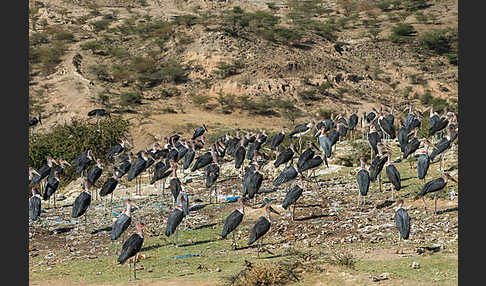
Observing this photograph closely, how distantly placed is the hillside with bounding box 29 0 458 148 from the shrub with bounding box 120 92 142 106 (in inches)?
4.2

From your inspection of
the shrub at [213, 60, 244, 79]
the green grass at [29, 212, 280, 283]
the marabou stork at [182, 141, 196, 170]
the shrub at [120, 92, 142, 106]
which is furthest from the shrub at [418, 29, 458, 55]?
the green grass at [29, 212, 280, 283]

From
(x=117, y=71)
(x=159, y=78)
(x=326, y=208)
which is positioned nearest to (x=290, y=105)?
(x=159, y=78)

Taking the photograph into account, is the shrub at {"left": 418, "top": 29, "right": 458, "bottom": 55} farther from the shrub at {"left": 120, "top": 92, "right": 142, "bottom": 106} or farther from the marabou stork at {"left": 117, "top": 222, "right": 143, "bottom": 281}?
the marabou stork at {"left": 117, "top": 222, "right": 143, "bottom": 281}

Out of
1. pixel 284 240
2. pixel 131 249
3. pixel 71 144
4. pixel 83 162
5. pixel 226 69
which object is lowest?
pixel 71 144

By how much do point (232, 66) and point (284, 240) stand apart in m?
36.4

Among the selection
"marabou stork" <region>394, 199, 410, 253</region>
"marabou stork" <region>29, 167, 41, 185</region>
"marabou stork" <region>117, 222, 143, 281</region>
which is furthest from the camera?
"marabou stork" <region>29, 167, 41, 185</region>

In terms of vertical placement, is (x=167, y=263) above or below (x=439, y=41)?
below

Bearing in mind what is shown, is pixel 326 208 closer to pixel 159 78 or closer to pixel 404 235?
pixel 404 235

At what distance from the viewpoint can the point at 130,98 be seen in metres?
45.0

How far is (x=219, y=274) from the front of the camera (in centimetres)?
1220

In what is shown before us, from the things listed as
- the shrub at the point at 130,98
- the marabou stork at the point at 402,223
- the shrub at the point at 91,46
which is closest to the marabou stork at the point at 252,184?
the marabou stork at the point at 402,223

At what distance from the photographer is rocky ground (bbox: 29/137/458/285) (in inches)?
469

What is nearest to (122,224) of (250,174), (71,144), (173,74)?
(250,174)

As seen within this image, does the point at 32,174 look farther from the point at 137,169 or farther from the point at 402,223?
the point at 402,223
